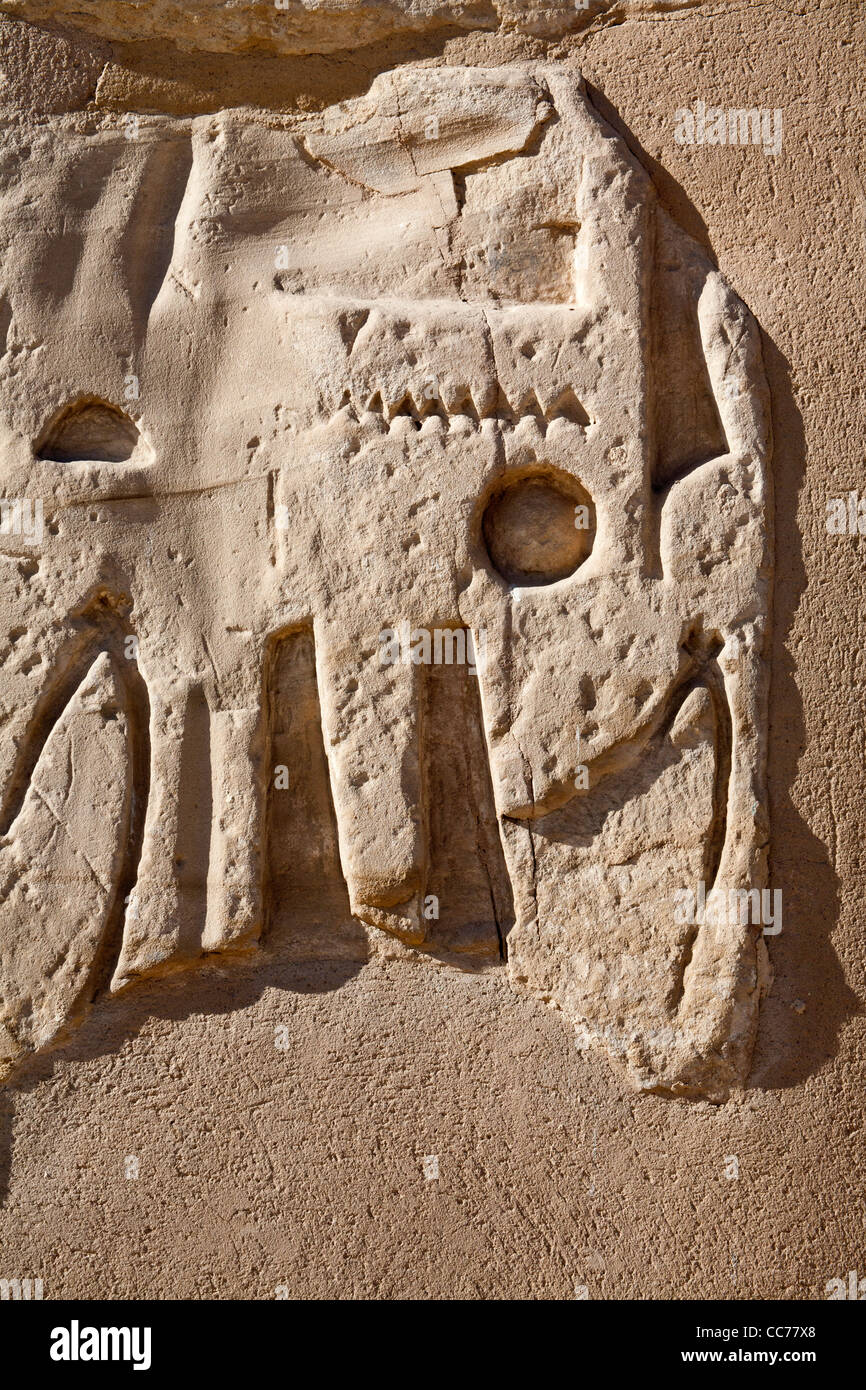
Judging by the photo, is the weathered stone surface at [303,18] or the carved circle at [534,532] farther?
the weathered stone surface at [303,18]

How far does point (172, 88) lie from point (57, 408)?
80 cm

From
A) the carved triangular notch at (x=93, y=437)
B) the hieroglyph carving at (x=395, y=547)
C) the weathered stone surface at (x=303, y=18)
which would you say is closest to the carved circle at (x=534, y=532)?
the hieroglyph carving at (x=395, y=547)

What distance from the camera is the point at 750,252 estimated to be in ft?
8.89

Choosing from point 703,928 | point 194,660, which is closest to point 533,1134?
point 703,928

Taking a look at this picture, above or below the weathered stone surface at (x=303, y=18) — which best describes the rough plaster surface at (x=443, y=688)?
below

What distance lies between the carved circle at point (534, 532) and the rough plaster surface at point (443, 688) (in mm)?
16

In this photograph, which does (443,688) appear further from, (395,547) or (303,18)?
(303,18)

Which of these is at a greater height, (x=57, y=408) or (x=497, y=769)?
(x=57, y=408)

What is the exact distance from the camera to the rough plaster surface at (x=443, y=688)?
2605 millimetres

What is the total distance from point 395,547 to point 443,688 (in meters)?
0.31

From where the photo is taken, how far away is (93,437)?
2809mm

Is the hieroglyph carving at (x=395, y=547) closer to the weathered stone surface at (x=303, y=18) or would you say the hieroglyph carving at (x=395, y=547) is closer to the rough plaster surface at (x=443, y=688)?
the rough plaster surface at (x=443, y=688)

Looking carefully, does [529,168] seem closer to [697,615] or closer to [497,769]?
[697,615]

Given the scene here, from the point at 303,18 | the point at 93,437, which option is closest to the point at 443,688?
the point at 93,437
